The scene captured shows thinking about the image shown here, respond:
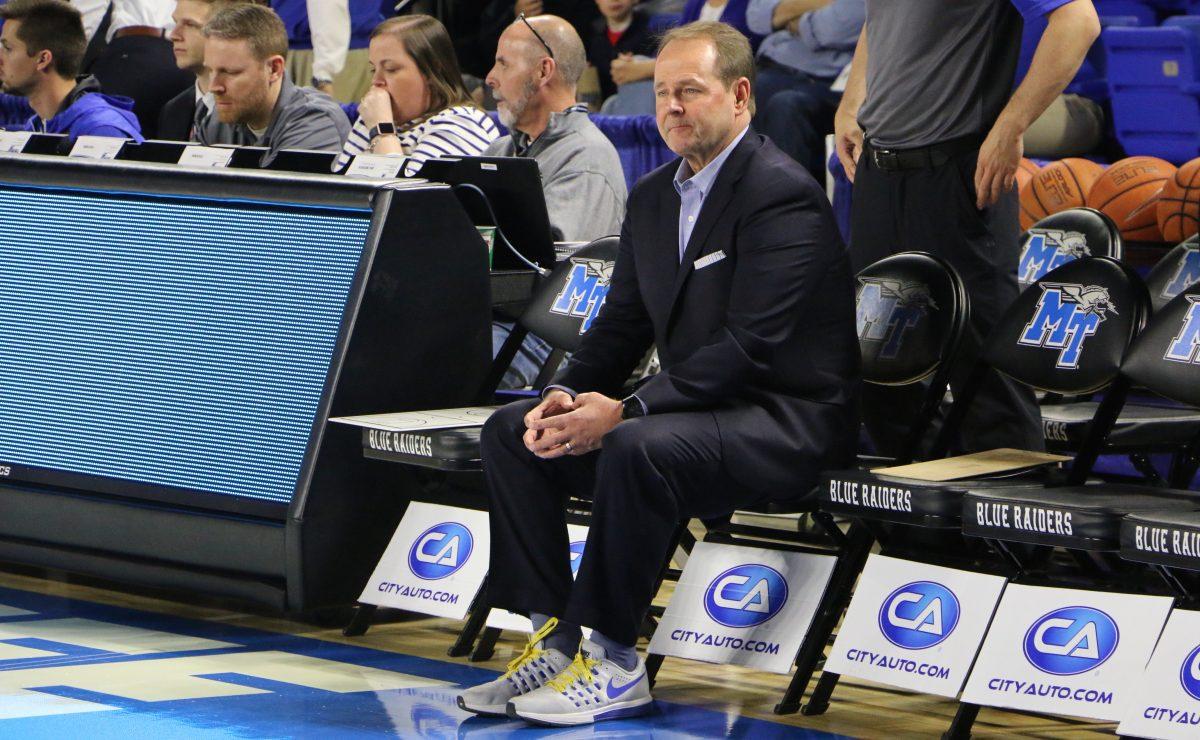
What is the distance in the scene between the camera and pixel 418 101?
5945mm

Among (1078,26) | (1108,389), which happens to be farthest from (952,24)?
(1108,389)

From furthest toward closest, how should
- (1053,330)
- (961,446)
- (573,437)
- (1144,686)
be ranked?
1. (961,446)
2. (1053,330)
3. (573,437)
4. (1144,686)

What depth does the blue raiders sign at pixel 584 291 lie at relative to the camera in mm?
4828

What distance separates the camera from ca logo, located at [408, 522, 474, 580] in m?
4.51

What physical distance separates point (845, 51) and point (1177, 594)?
482 centimetres

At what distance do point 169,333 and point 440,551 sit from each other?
939 millimetres

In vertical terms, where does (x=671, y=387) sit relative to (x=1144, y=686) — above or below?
above

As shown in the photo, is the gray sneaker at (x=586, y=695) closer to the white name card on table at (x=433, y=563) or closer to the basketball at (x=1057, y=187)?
the white name card on table at (x=433, y=563)

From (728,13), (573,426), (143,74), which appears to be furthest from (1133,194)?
(143,74)

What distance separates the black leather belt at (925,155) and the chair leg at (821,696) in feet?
4.44

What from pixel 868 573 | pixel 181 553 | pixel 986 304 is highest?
pixel 986 304

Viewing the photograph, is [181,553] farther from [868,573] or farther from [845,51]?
[845,51]

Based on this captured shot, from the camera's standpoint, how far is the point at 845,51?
802cm

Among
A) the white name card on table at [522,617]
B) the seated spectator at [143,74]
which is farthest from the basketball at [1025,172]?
the seated spectator at [143,74]
